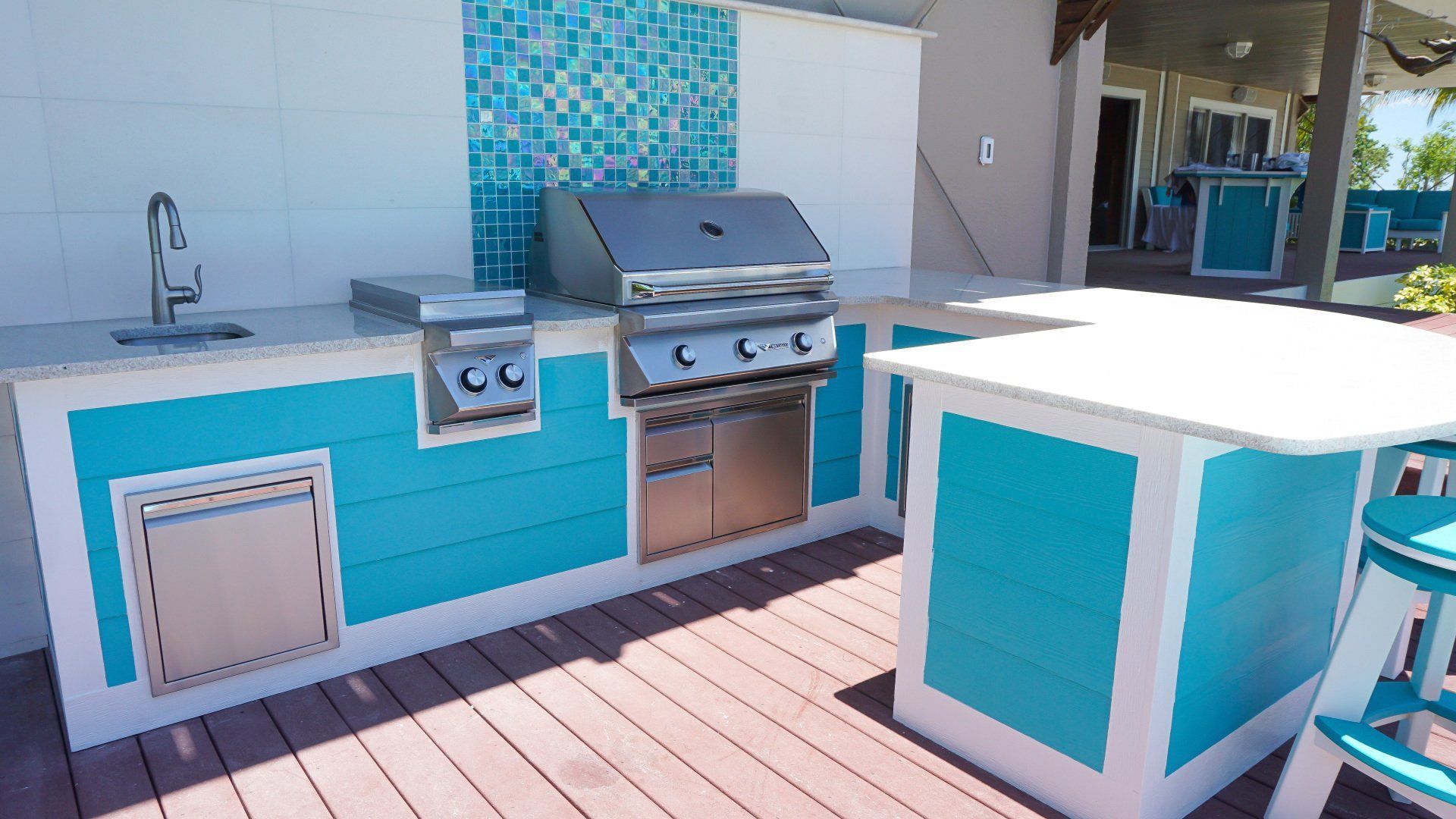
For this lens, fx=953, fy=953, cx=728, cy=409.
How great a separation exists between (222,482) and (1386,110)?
2085 cm

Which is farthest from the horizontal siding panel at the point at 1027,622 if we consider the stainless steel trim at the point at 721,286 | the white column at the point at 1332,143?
the white column at the point at 1332,143

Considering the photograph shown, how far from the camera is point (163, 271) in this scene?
228cm

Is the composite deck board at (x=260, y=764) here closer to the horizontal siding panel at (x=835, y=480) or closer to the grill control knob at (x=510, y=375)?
the grill control knob at (x=510, y=375)

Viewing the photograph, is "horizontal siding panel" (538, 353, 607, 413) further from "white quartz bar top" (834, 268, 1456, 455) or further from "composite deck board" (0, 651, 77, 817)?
"composite deck board" (0, 651, 77, 817)

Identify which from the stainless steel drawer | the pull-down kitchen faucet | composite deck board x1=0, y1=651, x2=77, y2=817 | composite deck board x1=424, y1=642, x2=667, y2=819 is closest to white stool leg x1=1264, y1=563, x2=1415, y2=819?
composite deck board x1=424, y1=642, x2=667, y2=819

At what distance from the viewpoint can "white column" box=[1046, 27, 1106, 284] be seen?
5.10 meters

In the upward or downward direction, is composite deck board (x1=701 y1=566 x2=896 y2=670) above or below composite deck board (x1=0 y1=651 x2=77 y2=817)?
above

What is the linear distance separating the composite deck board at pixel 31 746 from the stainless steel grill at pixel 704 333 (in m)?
1.46

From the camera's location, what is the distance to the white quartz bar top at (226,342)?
1838 millimetres

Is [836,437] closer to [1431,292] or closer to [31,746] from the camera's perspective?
[31,746]

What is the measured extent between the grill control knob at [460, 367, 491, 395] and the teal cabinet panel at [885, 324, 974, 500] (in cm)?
145

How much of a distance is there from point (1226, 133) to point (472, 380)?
47.0 feet

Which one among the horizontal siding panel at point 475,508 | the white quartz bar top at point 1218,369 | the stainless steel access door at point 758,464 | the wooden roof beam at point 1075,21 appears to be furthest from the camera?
the wooden roof beam at point 1075,21

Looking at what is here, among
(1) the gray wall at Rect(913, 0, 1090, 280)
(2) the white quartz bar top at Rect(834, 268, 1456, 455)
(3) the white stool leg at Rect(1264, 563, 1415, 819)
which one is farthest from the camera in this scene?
(1) the gray wall at Rect(913, 0, 1090, 280)
